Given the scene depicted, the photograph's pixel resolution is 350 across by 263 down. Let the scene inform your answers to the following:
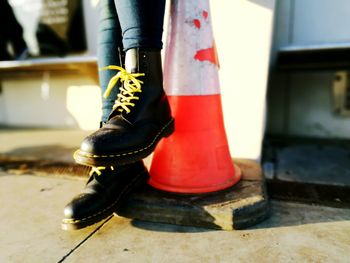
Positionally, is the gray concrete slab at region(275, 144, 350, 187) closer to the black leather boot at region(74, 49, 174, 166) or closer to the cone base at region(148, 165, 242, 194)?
the cone base at region(148, 165, 242, 194)

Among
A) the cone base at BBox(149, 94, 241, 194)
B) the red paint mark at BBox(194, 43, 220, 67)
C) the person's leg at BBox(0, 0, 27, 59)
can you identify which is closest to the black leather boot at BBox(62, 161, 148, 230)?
the cone base at BBox(149, 94, 241, 194)

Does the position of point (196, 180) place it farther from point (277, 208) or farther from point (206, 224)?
point (277, 208)

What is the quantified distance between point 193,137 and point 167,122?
14 cm

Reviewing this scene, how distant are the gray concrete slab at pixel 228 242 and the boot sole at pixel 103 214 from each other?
0.05 metres

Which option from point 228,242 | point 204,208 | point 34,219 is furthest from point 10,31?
point 228,242

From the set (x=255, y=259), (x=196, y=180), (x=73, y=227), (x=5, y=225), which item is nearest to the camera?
(x=255, y=259)

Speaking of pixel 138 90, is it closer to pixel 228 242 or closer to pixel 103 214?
pixel 103 214

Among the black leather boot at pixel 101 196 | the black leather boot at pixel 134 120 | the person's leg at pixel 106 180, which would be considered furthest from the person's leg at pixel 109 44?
the black leather boot at pixel 101 196

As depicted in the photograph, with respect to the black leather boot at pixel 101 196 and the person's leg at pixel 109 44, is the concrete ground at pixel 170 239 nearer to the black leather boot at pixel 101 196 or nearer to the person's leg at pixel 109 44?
the black leather boot at pixel 101 196

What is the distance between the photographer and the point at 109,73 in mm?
1132

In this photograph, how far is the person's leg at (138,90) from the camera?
35.4 inches

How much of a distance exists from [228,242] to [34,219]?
0.69 meters

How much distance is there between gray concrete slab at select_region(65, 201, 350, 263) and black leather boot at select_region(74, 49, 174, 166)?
0.24 m

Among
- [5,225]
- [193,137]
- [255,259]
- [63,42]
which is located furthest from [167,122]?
[63,42]
